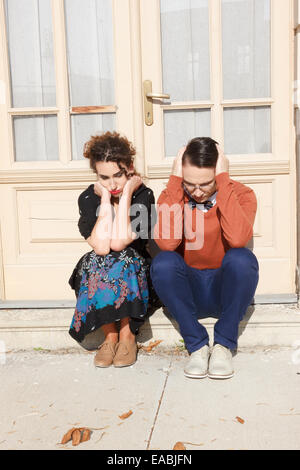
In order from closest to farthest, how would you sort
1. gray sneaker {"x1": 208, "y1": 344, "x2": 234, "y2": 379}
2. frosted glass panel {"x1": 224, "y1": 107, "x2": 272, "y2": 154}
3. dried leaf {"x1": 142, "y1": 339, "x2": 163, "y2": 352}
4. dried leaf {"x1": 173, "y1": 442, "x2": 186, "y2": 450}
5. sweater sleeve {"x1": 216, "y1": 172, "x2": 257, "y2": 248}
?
dried leaf {"x1": 173, "y1": 442, "x2": 186, "y2": 450}
gray sneaker {"x1": 208, "y1": 344, "x2": 234, "y2": 379}
sweater sleeve {"x1": 216, "y1": 172, "x2": 257, "y2": 248}
dried leaf {"x1": 142, "y1": 339, "x2": 163, "y2": 352}
frosted glass panel {"x1": 224, "y1": 107, "x2": 272, "y2": 154}

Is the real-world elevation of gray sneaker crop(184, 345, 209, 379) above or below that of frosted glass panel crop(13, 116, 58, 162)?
below

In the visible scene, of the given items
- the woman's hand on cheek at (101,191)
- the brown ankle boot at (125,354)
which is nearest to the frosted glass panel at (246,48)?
the woman's hand on cheek at (101,191)

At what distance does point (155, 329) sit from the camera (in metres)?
3.14

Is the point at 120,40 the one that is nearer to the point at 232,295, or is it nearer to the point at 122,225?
the point at 122,225

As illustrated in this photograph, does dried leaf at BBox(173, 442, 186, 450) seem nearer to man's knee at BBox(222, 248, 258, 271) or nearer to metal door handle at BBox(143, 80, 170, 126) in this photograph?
man's knee at BBox(222, 248, 258, 271)

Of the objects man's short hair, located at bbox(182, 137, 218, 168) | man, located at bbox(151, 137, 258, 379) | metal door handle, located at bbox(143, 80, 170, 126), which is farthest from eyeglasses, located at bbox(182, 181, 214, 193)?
metal door handle, located at bbox(143, 80, 170, 126)

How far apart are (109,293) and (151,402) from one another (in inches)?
24.9

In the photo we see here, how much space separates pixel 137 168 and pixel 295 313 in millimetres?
1356

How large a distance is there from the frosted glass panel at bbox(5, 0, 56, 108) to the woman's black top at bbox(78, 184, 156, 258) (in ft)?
2.67

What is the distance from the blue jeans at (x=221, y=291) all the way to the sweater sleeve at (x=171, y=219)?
0.23ft

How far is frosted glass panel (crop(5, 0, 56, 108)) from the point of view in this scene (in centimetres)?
336

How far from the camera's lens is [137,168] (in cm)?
338

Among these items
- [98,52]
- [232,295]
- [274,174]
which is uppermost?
[98,52]
